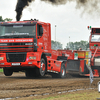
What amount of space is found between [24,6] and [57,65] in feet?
15.8

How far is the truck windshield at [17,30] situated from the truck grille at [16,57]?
1.18m

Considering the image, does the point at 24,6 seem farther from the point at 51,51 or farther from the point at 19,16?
the point at 51,51

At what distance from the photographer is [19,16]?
1928cm

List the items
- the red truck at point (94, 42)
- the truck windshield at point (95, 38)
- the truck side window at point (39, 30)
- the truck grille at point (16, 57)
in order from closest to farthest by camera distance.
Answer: the truck side window at point (39, 30) < the truck grille at point (16, 57) < the red truck at point (94, 42) < the truck windshield at point (95, 38)

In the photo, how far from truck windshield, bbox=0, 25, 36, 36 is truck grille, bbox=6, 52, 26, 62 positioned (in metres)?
1.18

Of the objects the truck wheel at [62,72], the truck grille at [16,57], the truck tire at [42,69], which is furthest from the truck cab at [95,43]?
the truck grille at [16,57]

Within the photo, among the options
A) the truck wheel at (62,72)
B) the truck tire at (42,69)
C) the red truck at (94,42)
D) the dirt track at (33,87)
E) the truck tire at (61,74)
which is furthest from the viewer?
the red truck at (94,42)

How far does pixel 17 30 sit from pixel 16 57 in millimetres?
1590

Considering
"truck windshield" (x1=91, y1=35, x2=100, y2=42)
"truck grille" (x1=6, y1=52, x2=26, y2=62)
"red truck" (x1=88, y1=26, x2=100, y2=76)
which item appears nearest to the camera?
"truck grille" (x1=6, y1=52, x2=26, y2=62)

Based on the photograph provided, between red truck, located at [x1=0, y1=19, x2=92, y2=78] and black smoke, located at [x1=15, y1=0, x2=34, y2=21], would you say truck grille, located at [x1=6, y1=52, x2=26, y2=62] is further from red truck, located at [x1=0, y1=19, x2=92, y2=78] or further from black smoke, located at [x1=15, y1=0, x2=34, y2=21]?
black smoke, located at [x1=15, y1=0, x2=34, y2=21]

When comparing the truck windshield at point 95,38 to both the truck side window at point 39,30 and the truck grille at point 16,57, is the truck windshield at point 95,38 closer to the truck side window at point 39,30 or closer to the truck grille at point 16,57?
the truck side window at point 39,30

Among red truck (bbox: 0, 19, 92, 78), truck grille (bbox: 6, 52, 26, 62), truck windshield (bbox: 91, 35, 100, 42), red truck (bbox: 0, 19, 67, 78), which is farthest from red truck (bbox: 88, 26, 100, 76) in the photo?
truck grille (bbox: 6, 52, 26, 62)

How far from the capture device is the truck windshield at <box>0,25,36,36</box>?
15.9 meters

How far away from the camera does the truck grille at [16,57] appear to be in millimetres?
16172
